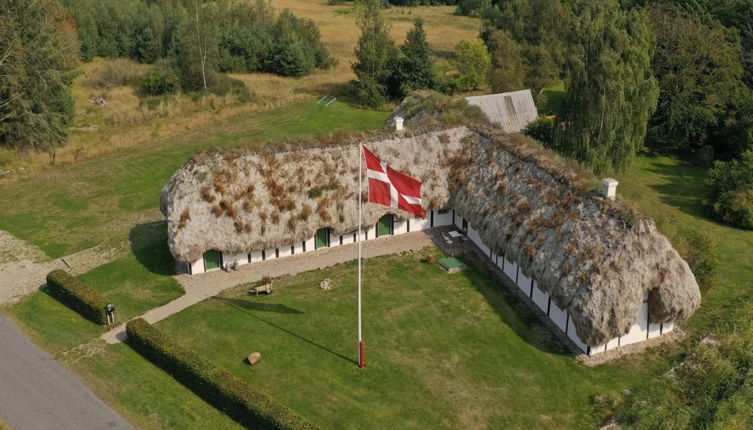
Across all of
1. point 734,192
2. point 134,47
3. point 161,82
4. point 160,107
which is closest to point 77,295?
point 160,107

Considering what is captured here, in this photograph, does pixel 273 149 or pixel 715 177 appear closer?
pixel 273 149

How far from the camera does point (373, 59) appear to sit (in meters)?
68.4

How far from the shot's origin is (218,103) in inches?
2689

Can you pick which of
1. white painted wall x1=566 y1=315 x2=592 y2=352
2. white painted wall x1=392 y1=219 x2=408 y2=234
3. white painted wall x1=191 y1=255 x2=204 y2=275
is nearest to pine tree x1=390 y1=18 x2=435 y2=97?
white painted wall x1=392 y1=219 x2=408 y2=234

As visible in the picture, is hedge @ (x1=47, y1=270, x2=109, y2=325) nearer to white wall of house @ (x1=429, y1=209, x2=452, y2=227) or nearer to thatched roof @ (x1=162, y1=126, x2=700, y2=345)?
thatched roof @ (x1=162, y1=126, x2=700, y2=345)

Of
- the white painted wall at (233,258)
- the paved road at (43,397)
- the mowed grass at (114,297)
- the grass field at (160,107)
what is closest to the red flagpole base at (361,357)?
the paved road at (43,397)

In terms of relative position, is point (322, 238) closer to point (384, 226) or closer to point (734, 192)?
point (384, 226)

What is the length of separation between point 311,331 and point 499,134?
17274 millimetres

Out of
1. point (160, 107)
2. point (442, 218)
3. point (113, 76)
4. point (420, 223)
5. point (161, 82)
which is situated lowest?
point (420, 223)

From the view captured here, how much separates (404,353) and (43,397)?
49.6ft

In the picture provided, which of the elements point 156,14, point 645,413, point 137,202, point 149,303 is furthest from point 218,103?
point 645,413

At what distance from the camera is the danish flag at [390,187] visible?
92.9 ft

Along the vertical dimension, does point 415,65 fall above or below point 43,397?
above

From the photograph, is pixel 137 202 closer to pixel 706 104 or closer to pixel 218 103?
pixel 218 103
